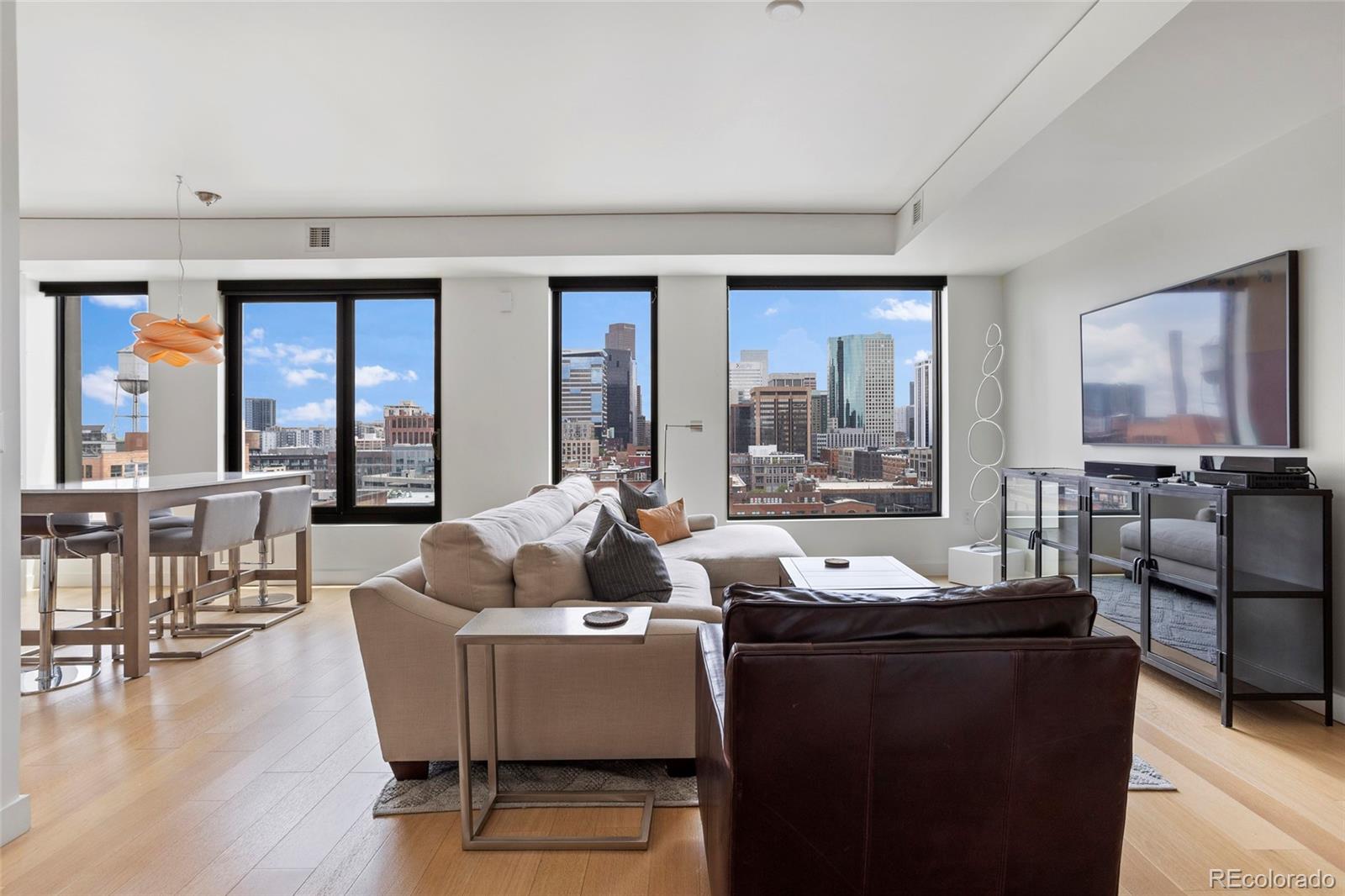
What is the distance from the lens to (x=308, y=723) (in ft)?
9.28

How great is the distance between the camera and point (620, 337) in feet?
18.9

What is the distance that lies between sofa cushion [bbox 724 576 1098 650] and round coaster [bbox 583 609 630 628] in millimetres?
564

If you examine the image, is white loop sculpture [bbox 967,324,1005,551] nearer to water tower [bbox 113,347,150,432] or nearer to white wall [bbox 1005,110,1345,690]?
white wall [bbox 1005,110,1345,690]

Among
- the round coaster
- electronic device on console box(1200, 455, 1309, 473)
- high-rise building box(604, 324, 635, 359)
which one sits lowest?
the round coaster

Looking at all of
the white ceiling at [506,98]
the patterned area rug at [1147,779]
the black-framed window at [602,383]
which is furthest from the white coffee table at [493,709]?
the black-framed window at [602,383]

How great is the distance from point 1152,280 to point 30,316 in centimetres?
794

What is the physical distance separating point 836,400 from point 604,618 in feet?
14.2

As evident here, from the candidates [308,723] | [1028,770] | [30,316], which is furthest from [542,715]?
[30,316]

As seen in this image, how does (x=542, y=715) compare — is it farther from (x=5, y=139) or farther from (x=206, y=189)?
(x=206, y=189)

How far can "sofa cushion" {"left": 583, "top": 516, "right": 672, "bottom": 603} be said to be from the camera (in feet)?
8.34

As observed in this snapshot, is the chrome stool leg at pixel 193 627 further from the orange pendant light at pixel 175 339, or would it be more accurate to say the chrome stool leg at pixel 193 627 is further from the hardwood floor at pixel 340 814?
the orange pendant light at pixel 175 339

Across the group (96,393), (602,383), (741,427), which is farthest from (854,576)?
(96,393)

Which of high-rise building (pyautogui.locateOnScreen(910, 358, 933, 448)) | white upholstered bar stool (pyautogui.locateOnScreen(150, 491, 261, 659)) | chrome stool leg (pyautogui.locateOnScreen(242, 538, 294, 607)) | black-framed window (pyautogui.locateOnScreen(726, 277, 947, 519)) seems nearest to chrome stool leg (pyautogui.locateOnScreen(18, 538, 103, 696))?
white upholstered bar stool (pyautogui.locateOnScreen(150, 491, 261, 659))

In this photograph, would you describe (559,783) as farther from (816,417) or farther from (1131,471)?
(816,417)
